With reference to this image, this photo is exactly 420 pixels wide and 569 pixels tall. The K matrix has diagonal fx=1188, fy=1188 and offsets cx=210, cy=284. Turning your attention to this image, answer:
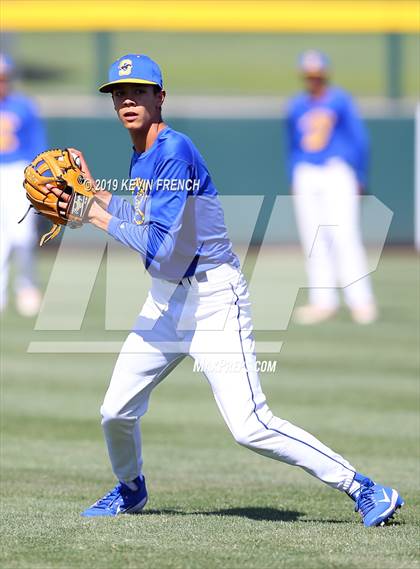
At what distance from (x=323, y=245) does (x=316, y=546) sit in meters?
8.11

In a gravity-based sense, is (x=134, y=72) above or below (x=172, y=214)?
above

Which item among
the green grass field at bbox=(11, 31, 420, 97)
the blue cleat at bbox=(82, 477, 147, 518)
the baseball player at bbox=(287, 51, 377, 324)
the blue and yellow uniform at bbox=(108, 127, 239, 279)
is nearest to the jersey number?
the baseball player at bbox=(287, 51, 377, 324)

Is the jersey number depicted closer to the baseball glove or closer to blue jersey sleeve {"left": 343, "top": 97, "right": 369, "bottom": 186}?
blue jersey sleeve {"left": 343, "top": 97, "right": 369, "bottom": 186}

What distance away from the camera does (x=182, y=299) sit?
567cm

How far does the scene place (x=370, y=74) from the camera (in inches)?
1355

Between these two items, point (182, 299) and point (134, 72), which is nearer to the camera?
point (134, 72)

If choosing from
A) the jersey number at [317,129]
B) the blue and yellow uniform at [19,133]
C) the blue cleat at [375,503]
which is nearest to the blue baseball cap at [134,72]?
the blue cleat at [375,503]

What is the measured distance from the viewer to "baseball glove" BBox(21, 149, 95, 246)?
212 inches

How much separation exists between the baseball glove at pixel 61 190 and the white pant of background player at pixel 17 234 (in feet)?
25.9

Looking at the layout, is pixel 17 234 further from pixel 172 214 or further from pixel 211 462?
pixel 172 214

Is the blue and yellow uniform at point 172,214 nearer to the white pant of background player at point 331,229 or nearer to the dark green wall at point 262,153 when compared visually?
the white pant of background player at point 331,229

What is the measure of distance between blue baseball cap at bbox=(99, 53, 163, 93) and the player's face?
47 mm

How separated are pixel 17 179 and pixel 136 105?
26.9 feet

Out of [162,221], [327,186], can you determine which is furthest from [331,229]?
[162,221]
